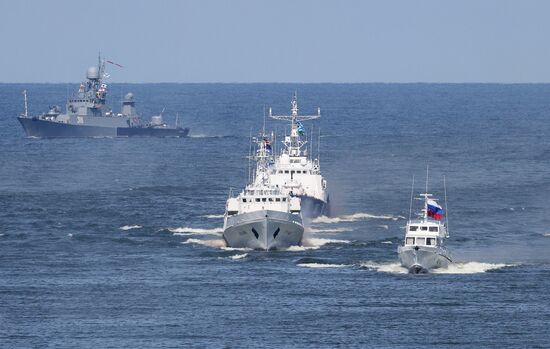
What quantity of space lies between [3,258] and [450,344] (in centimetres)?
4558

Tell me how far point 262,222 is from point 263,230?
2.28 ft

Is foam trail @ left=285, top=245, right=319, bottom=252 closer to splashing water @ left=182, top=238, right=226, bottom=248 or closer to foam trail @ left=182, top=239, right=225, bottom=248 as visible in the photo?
splashing water @ left=182, top=238, right=226, bottom=248

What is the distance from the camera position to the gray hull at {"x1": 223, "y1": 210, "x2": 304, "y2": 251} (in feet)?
427

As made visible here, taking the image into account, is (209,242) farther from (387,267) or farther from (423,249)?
(423,249)

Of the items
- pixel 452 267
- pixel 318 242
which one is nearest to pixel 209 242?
pixel 318 242

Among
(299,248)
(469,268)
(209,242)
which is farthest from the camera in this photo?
(209,242)

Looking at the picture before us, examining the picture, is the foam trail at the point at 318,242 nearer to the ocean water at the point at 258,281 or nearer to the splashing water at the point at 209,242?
the ocean water at the point at 258,281

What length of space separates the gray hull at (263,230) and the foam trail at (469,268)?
16765mm

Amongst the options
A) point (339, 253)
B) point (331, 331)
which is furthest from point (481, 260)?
point (331, 331)

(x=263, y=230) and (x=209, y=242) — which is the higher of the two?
(x=263, y=230)

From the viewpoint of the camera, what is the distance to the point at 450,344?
93688 mm

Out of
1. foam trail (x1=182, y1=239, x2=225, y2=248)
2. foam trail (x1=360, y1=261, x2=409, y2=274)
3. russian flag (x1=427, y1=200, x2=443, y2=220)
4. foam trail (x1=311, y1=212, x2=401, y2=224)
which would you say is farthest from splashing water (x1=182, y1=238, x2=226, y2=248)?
russian flag (x1=427, y1=200, x2=443, y2=220)

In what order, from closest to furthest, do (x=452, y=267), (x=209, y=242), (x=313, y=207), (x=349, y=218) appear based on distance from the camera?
(x=452, y=267) < (x=209, y=242) < (x=313, y=207) < (x=349, y=218)

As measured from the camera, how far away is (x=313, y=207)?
154m
